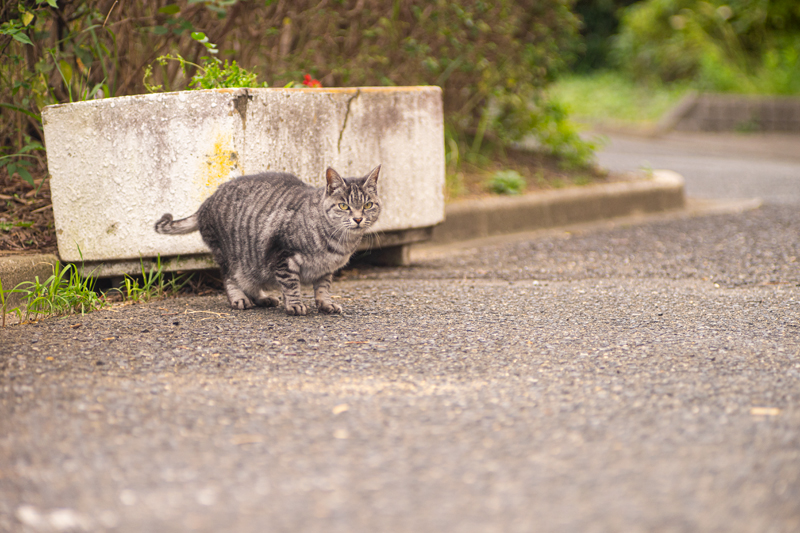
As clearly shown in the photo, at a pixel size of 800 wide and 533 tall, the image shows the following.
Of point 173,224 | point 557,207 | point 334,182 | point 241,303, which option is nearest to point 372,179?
point 334,182

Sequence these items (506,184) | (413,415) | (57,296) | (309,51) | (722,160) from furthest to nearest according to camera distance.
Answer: (722,160) < (506,184) < (309,51) < (57,296) < (413,415)

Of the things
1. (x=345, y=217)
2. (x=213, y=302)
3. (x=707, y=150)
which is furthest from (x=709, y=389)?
(x=707, y=150)

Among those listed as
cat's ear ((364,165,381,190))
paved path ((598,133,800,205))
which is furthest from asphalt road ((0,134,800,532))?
paved path ((598,133,800,205))

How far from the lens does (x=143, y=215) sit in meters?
3.47

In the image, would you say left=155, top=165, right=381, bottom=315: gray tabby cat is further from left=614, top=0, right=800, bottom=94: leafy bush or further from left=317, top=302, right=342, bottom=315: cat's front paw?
left=614, top=0, right=800, bottom=94: leafy bush

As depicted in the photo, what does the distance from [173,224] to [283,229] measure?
1.72 ft

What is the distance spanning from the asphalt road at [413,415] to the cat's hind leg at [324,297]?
0.26ft

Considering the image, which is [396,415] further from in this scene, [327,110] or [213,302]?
[327,110]

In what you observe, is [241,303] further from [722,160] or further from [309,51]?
[722,160]

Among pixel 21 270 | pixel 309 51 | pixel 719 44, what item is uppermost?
pixel 719 44

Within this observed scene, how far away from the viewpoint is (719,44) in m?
13.8

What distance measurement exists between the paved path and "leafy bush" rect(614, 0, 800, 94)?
1.55m

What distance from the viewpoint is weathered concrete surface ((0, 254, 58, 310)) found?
10.6 ft

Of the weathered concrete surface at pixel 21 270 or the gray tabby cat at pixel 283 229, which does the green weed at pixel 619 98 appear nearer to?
A: the gray tabby cat at pixel 283 229
